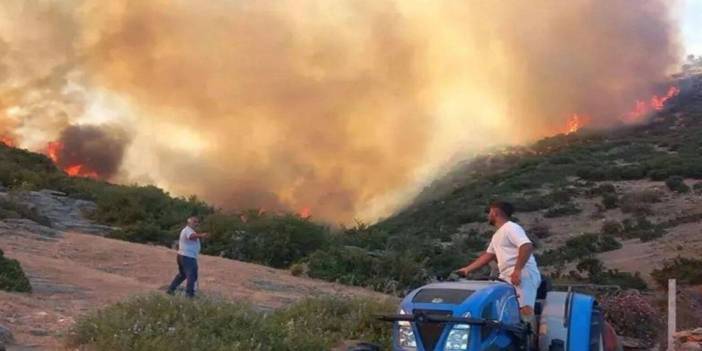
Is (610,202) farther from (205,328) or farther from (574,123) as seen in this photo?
(205,328)

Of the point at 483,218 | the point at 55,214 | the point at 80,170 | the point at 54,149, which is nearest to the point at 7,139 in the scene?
the point at 54,149

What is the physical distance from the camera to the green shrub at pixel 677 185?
39.4 meters

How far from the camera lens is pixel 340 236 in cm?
3081

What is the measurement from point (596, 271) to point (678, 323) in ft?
31.0

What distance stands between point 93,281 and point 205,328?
29.9 ft

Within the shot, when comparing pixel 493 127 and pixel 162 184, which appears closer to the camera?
pixel 162 184

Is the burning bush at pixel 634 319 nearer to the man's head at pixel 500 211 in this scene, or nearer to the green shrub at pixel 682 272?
the green shrub at pixel 682 272

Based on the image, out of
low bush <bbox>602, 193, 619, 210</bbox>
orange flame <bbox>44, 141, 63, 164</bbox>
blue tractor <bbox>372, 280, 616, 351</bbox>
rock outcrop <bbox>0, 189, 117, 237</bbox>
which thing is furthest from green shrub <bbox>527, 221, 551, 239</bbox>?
blue tractor <bbox>372, 280, 616, 351</bbox>

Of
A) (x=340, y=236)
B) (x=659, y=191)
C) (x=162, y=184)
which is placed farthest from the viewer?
(x=162, y=184)

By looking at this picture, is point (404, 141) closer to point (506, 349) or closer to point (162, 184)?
point (162, 184)

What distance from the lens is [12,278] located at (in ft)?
45.9

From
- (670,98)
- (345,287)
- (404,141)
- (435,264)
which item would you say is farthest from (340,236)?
(670,98)

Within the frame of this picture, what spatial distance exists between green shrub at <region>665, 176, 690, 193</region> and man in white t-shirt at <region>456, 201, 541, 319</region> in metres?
34.4

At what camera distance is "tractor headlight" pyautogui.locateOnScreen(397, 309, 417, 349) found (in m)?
6.12
